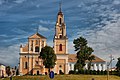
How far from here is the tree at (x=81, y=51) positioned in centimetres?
9219

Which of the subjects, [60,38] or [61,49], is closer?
[61,49]

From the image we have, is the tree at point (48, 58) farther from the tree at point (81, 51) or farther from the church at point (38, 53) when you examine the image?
the church at point (38, 53)

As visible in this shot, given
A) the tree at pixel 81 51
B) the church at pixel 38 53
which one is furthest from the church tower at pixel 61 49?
the tree at pixel 81 51

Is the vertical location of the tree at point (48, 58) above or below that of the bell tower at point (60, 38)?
below

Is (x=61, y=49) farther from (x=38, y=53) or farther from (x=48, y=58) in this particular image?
(x=48, y=58)

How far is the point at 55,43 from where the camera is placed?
110 metres

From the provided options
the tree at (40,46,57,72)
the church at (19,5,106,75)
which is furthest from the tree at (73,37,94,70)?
the church at (19,5,106,75)

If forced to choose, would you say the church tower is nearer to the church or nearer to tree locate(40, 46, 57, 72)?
the church

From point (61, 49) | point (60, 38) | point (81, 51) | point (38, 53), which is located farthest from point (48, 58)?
point (60, 38)

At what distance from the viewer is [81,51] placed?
92.7m

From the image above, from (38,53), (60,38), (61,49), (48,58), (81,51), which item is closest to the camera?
(48,58)

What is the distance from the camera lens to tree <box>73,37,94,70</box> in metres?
92.2

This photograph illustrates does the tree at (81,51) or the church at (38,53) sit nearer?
the tree at (81,51)

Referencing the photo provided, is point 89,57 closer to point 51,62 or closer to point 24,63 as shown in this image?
point 51,62
